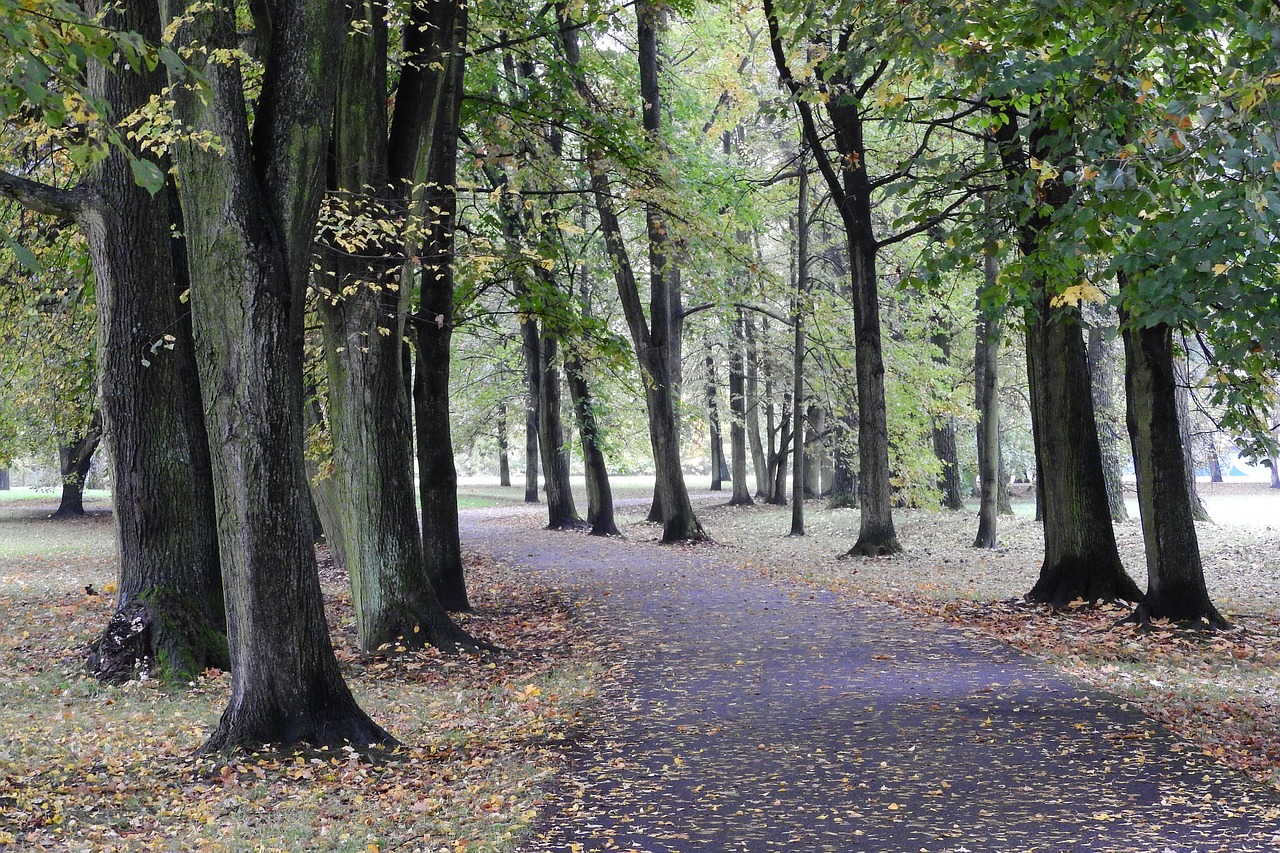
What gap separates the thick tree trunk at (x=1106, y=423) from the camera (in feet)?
73.4

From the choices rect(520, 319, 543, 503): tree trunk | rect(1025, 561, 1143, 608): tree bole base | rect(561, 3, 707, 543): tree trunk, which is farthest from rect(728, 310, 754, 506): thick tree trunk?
rect(1025, 561, 1143, 608): tree bole base

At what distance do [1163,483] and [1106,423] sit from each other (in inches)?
581

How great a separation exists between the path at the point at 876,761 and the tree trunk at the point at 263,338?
1.99m

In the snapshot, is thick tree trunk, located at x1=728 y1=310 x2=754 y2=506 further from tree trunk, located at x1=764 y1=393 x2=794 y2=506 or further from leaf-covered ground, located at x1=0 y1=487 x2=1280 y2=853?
leaf-covered ground, located at x1=0 y1=487 x2=1280 y2=853

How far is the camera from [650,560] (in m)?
18.4

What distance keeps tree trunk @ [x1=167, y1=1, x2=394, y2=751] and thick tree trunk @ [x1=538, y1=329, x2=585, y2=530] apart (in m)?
17.0

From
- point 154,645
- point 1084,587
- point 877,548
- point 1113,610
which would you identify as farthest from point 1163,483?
point 154,645

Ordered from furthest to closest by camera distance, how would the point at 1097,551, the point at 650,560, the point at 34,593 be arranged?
the point at 650,560
the point at 34,593
the point at 1097,551

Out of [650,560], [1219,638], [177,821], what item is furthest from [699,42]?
[177,821]

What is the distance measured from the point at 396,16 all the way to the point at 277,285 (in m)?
5.11

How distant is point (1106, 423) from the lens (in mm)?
24094

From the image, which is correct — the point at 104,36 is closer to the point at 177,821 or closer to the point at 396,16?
the point at 177,821

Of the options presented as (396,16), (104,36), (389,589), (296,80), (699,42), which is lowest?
(389,589)

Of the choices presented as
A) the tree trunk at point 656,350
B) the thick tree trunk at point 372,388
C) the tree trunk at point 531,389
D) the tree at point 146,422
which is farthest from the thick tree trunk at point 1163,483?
the tree trunk at point 656,350
